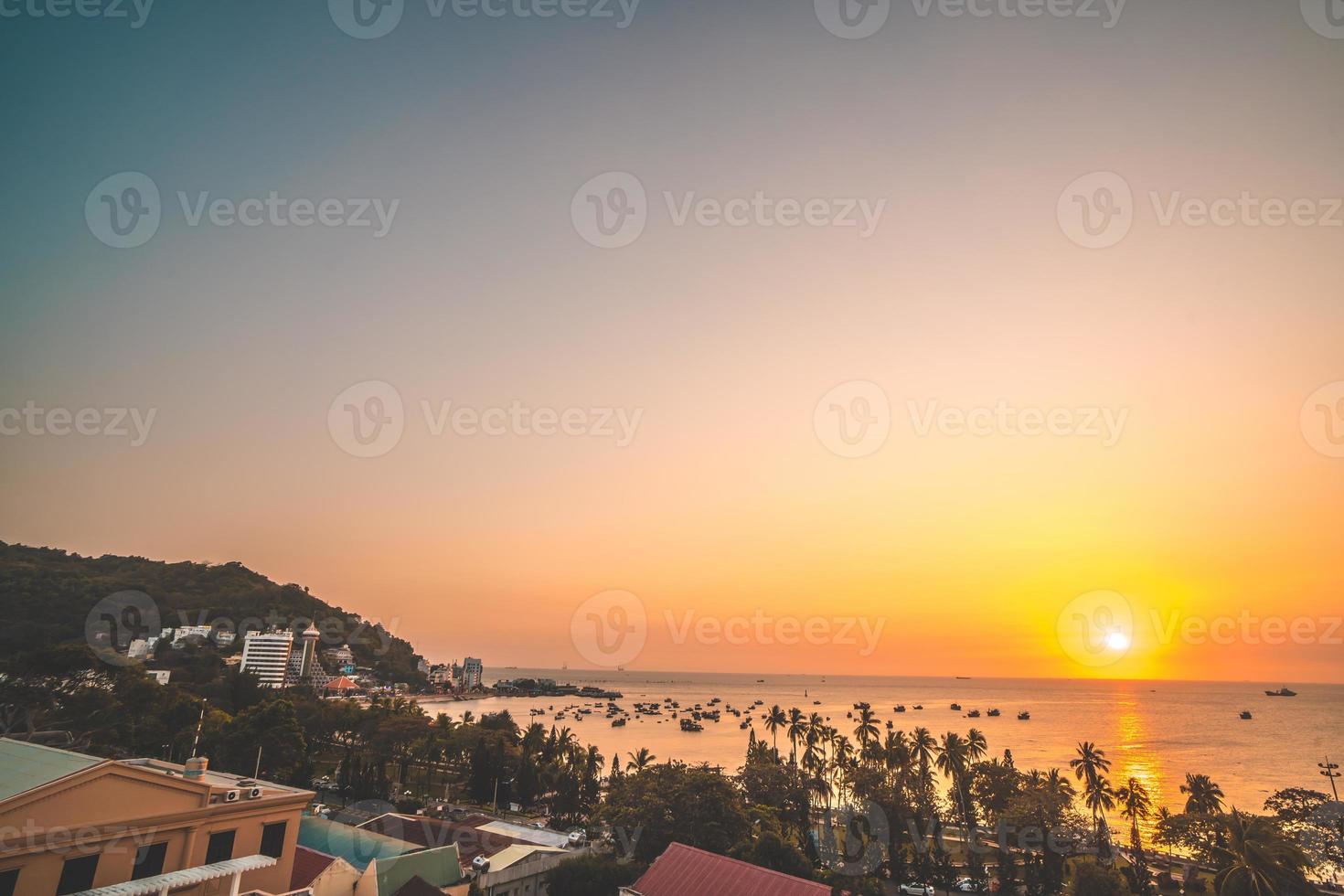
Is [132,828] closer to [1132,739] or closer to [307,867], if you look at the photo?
[307,867]

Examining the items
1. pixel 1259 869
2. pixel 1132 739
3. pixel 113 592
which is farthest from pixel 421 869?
pixel 1132 739

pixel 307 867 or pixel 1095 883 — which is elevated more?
pixel 307 867

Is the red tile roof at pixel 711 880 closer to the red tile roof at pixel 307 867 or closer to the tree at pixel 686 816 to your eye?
the tree at pixel 686 816

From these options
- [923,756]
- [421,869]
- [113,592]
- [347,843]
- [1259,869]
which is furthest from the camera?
[113,592]

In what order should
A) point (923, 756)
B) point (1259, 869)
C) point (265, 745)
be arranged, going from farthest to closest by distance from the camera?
point (923, 756) → point (265, 745) → point (1259, 869)

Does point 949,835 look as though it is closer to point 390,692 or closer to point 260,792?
point 260,792

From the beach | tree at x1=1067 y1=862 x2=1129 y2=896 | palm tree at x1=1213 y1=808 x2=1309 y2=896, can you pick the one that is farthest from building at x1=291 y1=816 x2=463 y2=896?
the beach

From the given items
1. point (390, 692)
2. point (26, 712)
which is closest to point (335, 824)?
point (26, 712)

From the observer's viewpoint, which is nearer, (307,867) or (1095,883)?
(307,867)
